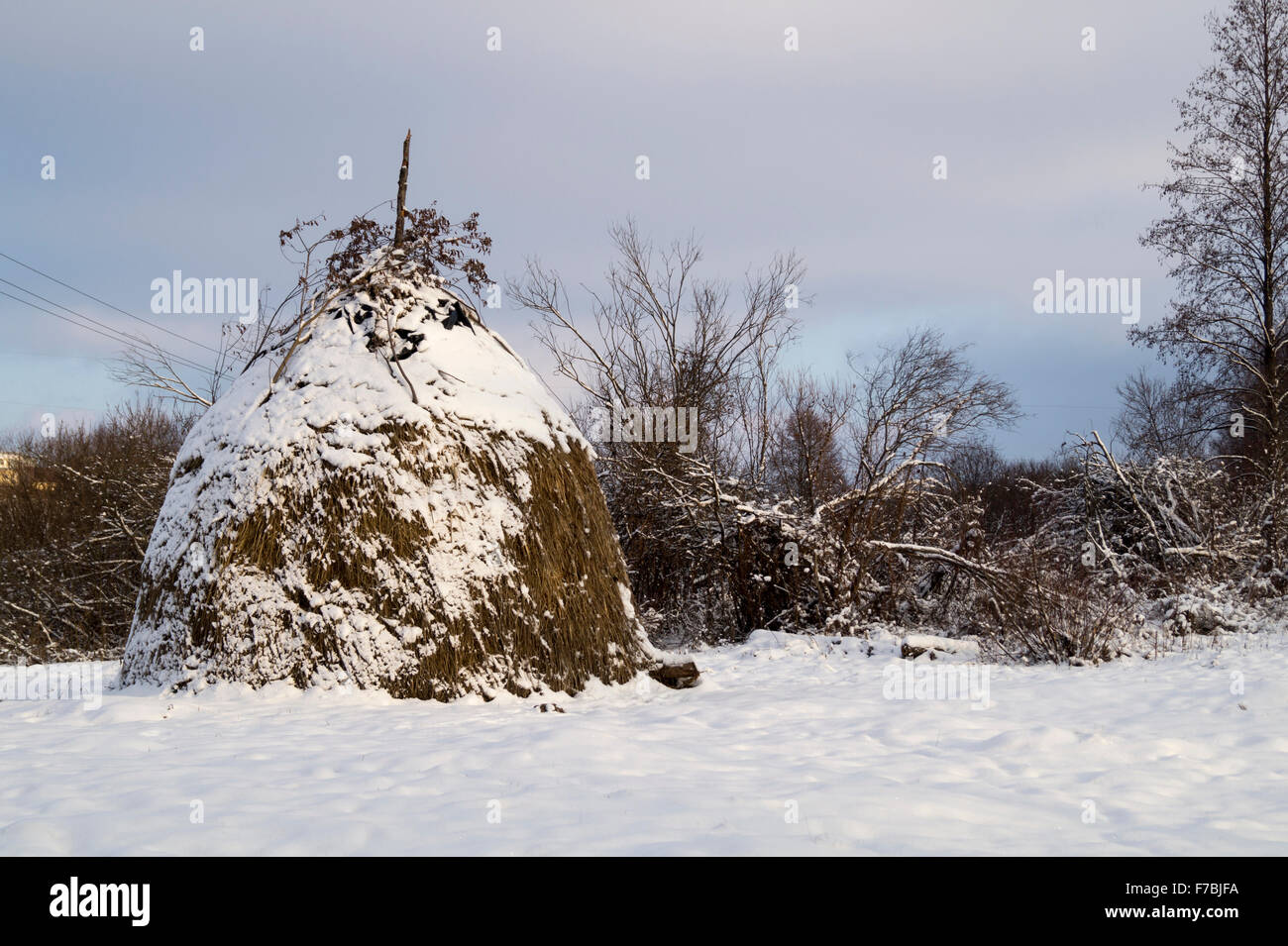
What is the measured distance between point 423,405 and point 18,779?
3477 millimetres

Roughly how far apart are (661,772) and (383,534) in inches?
114

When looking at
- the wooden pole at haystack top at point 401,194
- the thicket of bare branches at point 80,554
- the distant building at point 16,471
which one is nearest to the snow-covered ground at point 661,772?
the wooden pole at haystack top at point 401,194

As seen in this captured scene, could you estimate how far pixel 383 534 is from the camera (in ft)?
19.8

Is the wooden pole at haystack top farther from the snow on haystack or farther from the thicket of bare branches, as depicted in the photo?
the thicket of bare branches

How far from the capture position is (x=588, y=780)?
3906 millimetres

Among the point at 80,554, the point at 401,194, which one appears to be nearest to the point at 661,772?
the point at 401,194

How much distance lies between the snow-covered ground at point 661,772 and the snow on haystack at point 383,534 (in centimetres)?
31

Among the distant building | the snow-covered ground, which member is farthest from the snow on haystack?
the distant building

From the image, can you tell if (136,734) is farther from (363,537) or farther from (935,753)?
(935,753)

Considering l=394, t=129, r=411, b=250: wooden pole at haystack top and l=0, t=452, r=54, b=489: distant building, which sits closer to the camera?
l=394, t=129, r=411, b=250: wooden pole at haystack top

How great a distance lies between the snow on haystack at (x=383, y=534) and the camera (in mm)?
Result: 5871

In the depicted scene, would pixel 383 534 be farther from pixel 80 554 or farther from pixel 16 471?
pixel 16 471

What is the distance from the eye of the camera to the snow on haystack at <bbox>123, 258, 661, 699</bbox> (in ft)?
19.3

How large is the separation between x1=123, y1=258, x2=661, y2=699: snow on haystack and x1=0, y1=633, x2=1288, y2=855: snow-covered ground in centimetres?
31
